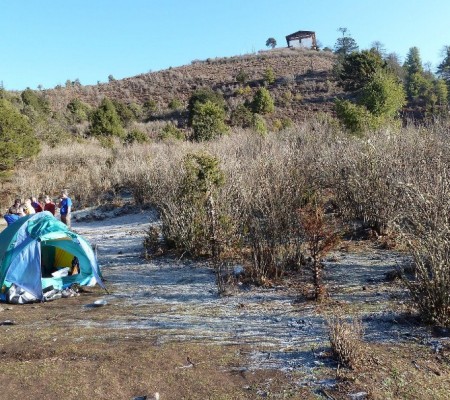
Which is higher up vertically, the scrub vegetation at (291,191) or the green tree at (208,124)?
the green tree at (208,124)

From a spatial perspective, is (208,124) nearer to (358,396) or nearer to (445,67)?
(358,396)

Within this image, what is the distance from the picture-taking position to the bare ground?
146 inches

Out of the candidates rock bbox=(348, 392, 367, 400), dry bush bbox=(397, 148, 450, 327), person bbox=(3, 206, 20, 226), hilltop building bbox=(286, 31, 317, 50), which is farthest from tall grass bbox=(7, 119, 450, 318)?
hilltop building bbox=(286, 31, 317, 50)

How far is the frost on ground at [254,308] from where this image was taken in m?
4.48

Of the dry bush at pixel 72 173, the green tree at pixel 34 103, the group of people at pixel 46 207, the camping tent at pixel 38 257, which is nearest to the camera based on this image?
the camping tent at pixel 38 257

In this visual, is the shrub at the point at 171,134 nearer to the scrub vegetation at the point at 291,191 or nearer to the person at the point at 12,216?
the scrub vegetation at the point at 291,191

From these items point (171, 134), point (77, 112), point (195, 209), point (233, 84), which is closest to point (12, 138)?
point (171, 134)

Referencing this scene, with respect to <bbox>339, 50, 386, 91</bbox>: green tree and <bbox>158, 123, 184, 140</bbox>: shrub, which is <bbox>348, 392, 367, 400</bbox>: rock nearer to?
<bbox>158, 123, 184, 140</bbox>: shrub

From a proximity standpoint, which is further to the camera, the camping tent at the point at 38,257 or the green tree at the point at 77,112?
the green tree at the point at 77,112

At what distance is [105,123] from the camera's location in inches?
1099

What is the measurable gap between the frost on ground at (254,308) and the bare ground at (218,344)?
0.02 meters

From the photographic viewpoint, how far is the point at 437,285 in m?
4.41

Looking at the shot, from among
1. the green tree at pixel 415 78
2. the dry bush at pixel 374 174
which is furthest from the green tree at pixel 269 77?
the dry bush at pixel 374 174

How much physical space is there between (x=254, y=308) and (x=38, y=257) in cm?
373
